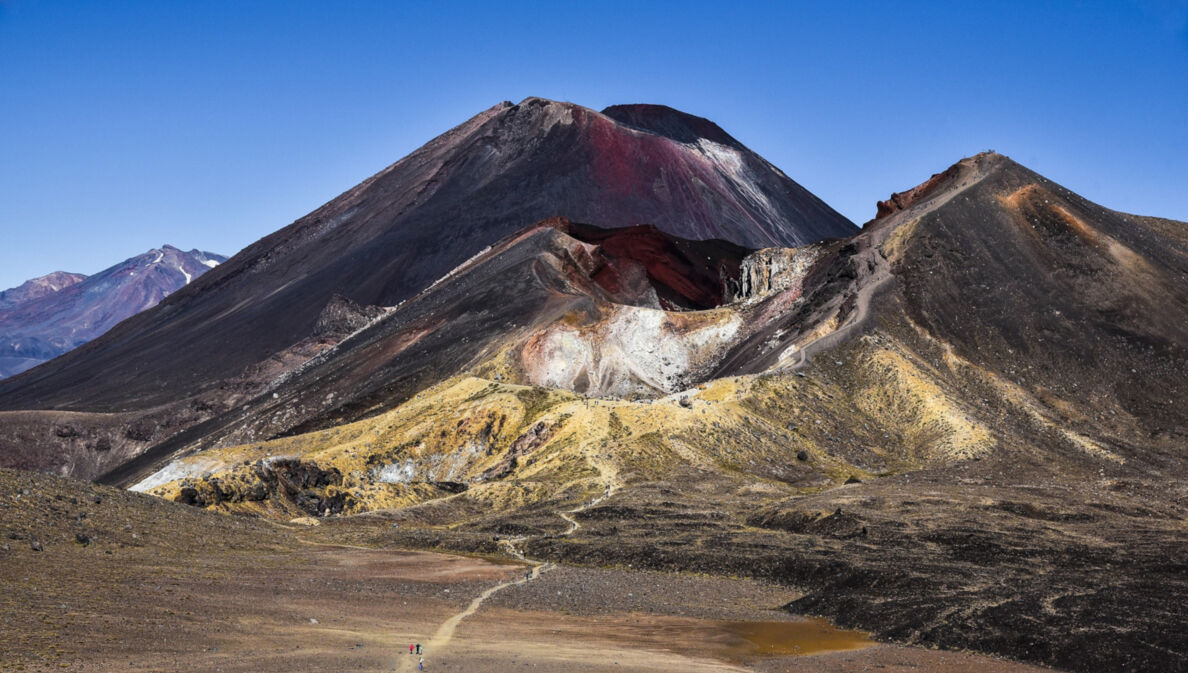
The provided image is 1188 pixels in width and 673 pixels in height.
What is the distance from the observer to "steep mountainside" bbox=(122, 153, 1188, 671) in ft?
144

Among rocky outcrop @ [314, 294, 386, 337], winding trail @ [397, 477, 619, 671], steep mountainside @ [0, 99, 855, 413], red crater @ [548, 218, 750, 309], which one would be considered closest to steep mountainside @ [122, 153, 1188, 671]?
winding trail @ [397, 477, 619, 671]

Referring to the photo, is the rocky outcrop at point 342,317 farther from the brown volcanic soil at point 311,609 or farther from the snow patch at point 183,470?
the brown volcanic soil at point 311,609

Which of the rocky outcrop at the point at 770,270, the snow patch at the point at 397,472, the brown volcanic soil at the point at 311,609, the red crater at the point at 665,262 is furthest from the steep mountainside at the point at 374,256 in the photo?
the brown volcanic soil at the point at 311,609

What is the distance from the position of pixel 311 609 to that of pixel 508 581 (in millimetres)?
11667

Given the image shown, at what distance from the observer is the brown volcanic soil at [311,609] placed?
25.8 metres

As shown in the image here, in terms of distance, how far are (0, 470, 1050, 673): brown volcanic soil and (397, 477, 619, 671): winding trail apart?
252mm

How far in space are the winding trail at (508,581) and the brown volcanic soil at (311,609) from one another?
0.25 m

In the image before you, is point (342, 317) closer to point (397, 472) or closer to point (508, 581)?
point (397, 472)

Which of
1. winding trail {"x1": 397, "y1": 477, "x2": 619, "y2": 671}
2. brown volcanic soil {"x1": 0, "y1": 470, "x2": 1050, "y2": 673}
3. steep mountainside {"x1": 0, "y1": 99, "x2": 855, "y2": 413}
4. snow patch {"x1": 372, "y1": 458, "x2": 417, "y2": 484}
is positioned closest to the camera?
brown volcanic soil {"x1": 0, "y1": 470, "x2": 1050, "y2": 673}

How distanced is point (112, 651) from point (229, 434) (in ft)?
279

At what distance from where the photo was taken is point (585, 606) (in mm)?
37969

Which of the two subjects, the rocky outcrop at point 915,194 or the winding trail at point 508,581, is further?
the rocky outcrop at point 915,194

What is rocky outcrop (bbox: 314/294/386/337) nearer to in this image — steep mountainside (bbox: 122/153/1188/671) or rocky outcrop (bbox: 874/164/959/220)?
steep mountainside (bbox: 122/153/1188/671)

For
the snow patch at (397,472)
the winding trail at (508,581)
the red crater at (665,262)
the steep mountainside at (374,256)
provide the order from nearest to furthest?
the winding trail at (508,581), the snow patch at (397,472), the red crater at (665,262), the steep mountainside at (374,256)
